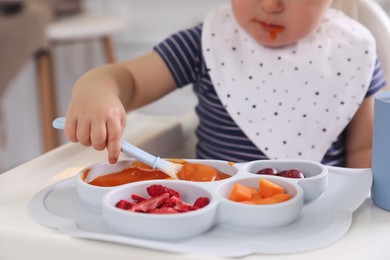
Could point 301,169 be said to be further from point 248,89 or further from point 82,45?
point 82,45

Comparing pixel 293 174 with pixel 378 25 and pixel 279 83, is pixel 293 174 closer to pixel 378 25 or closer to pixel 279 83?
pixel 279 83

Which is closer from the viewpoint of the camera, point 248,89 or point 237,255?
point 237,255

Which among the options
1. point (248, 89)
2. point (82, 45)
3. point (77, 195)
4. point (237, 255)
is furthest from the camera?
point (82, 45)

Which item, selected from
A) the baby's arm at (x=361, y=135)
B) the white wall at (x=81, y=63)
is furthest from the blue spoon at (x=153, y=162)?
the white wall at (x=81, y=63)

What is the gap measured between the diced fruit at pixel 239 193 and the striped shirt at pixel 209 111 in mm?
356

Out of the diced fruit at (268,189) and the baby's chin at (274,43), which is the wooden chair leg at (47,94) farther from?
the diced fruit at (268,189)

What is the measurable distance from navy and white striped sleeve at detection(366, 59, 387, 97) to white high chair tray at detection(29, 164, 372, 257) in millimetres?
300

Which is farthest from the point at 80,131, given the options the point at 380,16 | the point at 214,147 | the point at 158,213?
the point at 380,16

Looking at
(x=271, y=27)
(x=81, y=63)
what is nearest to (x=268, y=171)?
(x=271, y=27)

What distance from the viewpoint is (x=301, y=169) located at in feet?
2.01

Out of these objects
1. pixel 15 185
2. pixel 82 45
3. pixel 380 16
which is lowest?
pixel 82 45

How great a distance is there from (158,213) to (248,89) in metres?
0.43

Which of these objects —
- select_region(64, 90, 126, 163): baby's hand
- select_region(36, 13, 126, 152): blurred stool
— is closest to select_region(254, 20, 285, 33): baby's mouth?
select_region(64, 90, 126, 163): baby's hand

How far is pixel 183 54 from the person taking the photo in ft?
3.01
